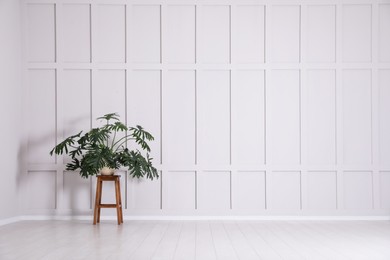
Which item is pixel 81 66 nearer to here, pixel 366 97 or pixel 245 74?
pixel 245 74

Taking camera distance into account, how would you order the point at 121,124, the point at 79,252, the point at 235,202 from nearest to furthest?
the point at 79,252
the point at 121,124
the point at 235,202

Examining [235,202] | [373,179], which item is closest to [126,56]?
[235,202]

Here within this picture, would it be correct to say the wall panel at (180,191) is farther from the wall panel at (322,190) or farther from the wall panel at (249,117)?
the wall panel at (322,190)

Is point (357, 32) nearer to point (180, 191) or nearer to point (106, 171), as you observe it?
point (180, 191)

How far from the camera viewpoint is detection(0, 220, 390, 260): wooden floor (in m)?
4.43

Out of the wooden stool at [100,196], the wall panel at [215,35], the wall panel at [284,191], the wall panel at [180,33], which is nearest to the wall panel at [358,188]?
the wall panel at [284,191]

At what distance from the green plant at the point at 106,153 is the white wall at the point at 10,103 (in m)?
0.55

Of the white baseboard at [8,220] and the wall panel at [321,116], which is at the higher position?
the wall panel at [321,116]

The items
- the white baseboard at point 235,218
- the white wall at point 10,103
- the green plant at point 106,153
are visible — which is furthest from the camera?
the white baseboard at point 235,218

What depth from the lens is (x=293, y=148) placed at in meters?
7.01

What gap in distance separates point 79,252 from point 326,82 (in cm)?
408

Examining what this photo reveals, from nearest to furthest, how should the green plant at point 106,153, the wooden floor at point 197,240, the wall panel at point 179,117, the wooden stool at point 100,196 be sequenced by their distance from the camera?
1. the wooden floor at point 197,240
2. the green plant at point 106,153
3. the wooden stool at point 100,196
4. the wall panel at point 179,117

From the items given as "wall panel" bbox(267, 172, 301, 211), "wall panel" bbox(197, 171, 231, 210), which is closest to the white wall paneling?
"wall panel" bbox(197, 171, 231, 210)

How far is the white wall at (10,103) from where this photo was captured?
257 inches
